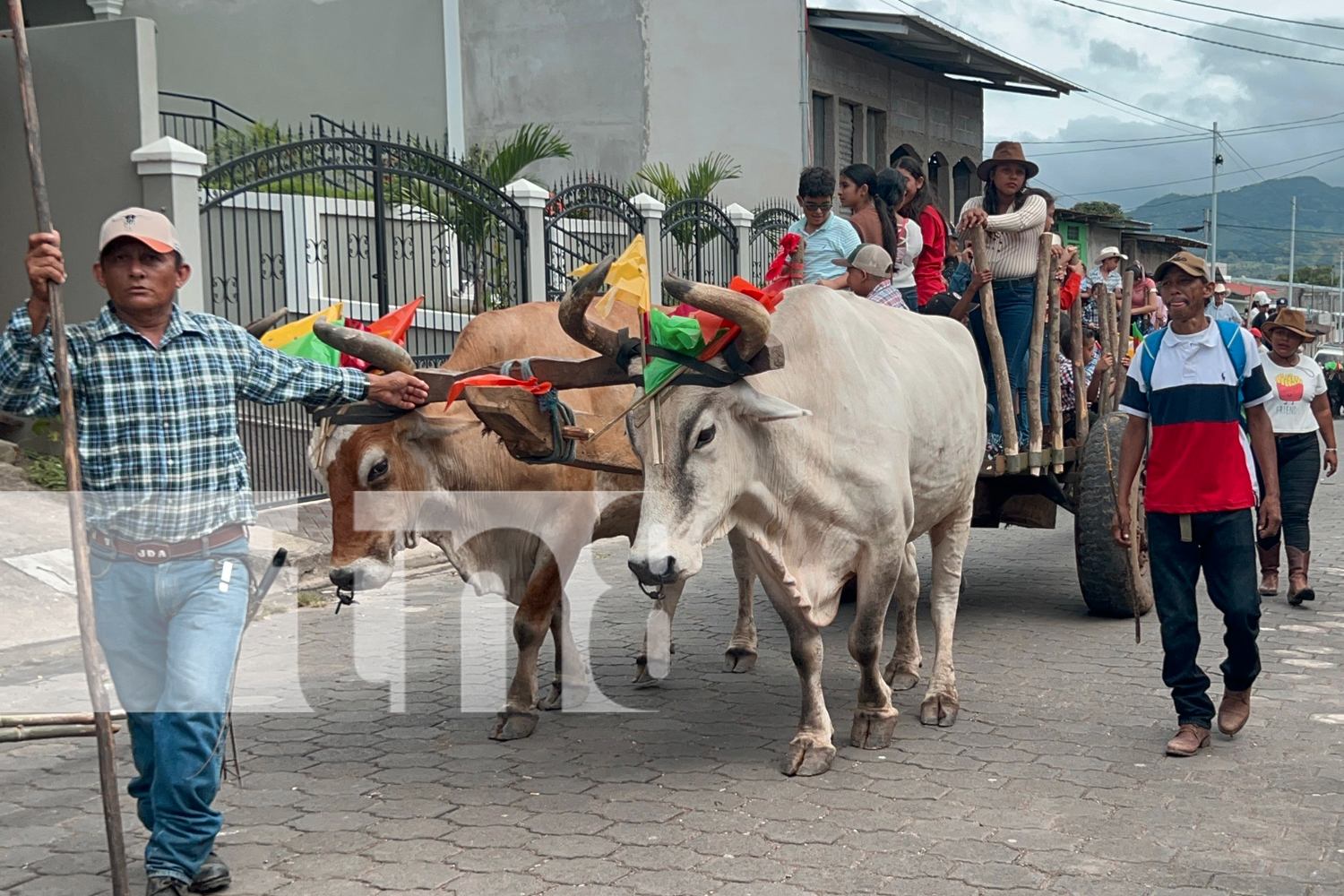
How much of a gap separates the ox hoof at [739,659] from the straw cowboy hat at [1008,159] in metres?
2.89

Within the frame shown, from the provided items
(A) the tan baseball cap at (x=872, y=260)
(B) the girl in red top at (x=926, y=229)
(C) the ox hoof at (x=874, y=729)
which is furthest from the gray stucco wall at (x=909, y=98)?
(C) the ox hoof at (x=874, y=729)

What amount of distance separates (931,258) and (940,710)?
3351mm

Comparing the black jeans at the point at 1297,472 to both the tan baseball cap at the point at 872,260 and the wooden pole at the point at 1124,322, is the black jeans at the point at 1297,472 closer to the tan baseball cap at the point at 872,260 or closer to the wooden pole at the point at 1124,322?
the wooden pole at the point at 1124,322

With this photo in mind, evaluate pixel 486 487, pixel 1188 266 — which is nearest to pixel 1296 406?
pixel 1188 266

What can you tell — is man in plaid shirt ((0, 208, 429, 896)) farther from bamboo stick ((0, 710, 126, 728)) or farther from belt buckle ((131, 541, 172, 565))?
bamboo stick ((0, 710, 126, 728))

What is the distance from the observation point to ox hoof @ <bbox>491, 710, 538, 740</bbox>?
5629 mm

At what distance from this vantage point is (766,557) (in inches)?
202

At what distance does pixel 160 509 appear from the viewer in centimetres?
400

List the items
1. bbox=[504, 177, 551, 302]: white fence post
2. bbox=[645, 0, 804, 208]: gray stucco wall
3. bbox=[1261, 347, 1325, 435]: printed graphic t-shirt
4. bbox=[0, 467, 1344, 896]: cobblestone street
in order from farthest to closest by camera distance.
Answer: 1. bbox=[645, 0, 804, 208]: gray stucco wall
2. bbox=[504, 177, 551, 302]: white fence post
3. bbox=[1261, 347, 1325, 435]: printed graphic t-shirt
4. bbox=[0, 467, 1344, 896]: cobblestone street

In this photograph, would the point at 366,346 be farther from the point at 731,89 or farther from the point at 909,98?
the point at 909,98

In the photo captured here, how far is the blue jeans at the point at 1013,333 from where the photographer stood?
739 centimetres

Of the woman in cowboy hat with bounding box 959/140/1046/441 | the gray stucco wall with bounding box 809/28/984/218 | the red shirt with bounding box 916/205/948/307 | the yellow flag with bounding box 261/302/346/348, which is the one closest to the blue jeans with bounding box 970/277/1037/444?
the woman in cowboy hat with bounding box 959/140/1046/441

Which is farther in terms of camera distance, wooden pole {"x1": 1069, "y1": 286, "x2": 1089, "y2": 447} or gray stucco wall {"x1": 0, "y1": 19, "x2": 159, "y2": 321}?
gray stucco wall {"x1": 0, "y1": 19, "x2": 159, "y2": 321}

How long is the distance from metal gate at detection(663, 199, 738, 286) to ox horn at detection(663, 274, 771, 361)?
423 inches
